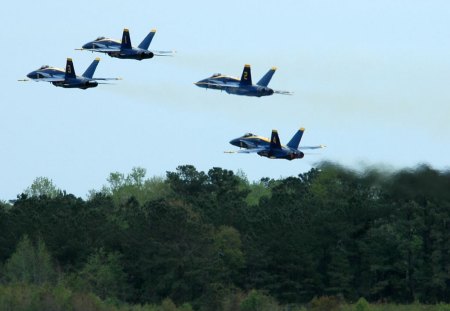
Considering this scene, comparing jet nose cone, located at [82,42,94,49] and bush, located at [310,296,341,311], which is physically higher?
jet nose cone, located at [82,42,94,49]

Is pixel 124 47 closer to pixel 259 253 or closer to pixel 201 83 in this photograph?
pixel 201 83

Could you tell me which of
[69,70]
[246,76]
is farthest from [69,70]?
[246,76]

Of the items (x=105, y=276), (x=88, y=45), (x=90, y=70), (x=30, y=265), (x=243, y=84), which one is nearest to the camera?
(x=243, y=84)

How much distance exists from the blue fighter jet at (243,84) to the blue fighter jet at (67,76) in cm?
829

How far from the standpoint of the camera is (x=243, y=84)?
127 meters

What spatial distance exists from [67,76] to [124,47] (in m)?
5.23

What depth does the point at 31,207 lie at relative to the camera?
543 ft

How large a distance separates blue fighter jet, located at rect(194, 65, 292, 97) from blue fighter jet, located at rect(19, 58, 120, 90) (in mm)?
8291

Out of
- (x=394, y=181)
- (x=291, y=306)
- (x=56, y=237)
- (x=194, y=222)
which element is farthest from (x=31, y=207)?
(x=394, y=181)

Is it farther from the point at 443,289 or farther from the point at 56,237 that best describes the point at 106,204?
the point at 443,289

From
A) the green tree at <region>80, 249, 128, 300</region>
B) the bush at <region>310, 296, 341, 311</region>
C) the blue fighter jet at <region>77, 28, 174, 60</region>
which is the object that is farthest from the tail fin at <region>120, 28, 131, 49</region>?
the green tree at <region>80, 249, 128, 300</region>

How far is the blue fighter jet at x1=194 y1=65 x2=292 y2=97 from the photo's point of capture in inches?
4951

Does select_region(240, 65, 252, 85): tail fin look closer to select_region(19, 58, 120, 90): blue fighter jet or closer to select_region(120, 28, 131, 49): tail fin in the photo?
select_region(120, 28, 131, 49): tail fin

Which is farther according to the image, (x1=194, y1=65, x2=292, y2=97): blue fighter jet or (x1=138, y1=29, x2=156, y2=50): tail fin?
(x1=138, y1=29, x2=156, y2=50): tail fin
